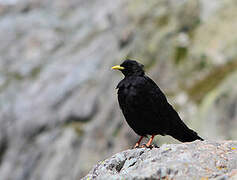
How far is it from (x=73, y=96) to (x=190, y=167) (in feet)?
124

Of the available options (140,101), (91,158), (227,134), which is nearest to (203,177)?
(140,101)

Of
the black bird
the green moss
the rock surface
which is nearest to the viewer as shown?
the rock surface

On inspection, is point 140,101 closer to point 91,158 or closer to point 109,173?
point 109,173

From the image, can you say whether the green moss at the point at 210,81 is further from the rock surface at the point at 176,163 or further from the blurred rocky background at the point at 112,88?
the rock surface at the point at 176,163

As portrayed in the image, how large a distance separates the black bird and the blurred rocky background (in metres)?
14.6

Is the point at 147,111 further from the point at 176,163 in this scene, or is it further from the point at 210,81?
the point at 210,81

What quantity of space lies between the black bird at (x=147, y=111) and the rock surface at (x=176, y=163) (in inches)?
51.1

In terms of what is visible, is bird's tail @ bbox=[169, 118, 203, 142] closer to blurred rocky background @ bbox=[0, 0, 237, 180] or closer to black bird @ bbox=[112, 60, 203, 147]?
black bird @ bbox=[112, 60, 203, 147]

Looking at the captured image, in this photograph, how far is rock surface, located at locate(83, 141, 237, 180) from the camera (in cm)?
693

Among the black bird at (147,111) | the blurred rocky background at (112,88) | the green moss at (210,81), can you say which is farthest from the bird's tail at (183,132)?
the green moss at (210,81)

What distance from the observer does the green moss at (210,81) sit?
2948 centimetres

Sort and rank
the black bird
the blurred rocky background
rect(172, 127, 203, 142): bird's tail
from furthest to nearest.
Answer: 1. the blurred rocky background
2. rect(172, 127, 203, 142): bird's tail
3. the black bird

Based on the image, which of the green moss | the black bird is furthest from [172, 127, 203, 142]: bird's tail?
the green moss

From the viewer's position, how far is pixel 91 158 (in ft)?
110
